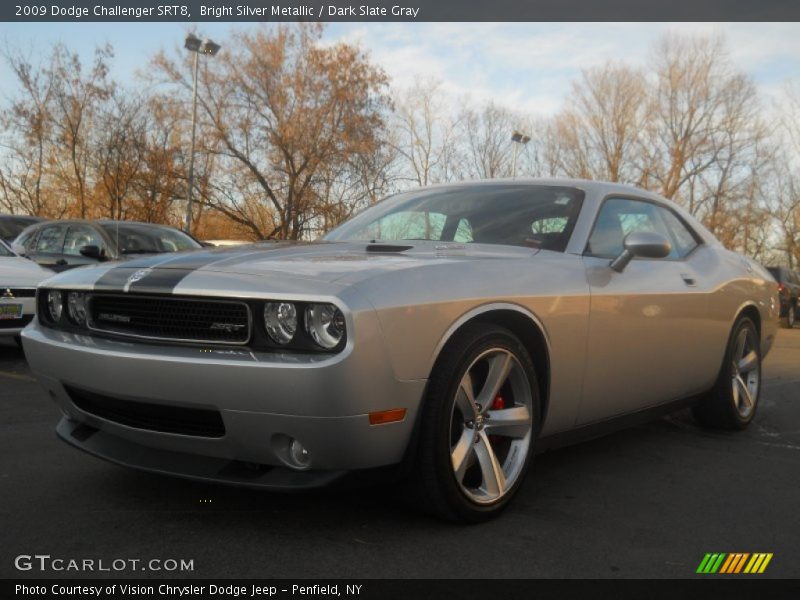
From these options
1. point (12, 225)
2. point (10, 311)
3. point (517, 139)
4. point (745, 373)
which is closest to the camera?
point (745, 373)

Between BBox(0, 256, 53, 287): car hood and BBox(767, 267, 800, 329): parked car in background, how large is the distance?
1587 centimetres

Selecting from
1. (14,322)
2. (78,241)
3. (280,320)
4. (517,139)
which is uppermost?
(517,139)

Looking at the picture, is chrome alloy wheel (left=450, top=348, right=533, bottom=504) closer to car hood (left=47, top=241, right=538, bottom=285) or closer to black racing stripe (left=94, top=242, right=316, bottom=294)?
car hood (left=47, top=241, right=538, bottom=285)

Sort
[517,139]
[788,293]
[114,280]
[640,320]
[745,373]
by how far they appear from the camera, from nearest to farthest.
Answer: [114,280] < [640,320] < [745,373] < [788,293] < [517,139]

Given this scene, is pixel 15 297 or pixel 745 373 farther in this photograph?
pixel 15 297

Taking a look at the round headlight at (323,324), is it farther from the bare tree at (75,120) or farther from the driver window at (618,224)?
the bare tree at (75,120)

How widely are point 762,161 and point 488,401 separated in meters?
36.2

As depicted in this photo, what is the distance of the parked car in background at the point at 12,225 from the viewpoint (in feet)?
42.9

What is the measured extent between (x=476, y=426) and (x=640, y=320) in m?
1.21

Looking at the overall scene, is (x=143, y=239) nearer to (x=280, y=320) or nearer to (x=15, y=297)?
(x=15, y=297)

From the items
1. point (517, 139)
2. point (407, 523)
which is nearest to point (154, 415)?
point (407, 523)

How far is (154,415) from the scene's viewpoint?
268cm

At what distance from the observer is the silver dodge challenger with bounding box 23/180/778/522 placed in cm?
246
